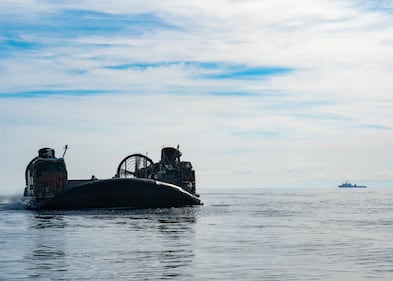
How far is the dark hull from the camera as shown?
133625mm

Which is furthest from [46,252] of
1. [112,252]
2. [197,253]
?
[197,253]

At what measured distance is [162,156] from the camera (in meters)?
171

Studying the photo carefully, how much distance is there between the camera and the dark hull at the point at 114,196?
134m

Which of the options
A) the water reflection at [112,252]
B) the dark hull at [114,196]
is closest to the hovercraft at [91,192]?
the dark hull at [114,196]

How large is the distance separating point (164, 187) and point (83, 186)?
626 inches

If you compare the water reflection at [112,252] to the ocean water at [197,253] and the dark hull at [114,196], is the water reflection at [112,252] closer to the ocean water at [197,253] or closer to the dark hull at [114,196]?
the ocean water at [197,253]

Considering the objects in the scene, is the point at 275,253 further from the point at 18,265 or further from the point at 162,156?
the point at 162,156

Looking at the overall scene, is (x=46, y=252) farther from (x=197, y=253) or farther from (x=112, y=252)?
(x=197, y=253)

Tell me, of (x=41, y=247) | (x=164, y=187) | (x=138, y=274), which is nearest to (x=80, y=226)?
(x=41, y=247)

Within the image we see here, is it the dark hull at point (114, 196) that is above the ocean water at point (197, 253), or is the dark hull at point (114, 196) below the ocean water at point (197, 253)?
above

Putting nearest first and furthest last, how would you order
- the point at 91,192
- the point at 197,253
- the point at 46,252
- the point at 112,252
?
the point at 197,253, the point at 112,252, the point at 46,252, the point at 91,192

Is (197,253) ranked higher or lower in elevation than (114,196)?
lower

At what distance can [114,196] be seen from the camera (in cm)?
13738

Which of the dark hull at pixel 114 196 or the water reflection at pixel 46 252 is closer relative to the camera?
the water reflection at pixel 46 252
